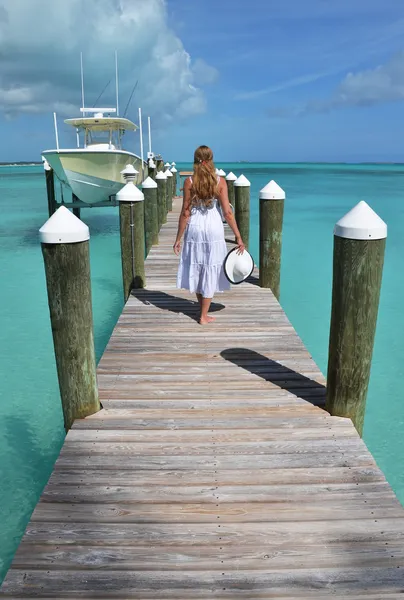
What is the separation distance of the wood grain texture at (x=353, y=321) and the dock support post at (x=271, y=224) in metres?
2.99

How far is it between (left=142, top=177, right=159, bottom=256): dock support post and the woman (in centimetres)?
469

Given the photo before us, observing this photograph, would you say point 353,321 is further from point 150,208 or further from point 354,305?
point 150,208

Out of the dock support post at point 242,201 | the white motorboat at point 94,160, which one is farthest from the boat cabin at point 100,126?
the dock support post at point 242,201

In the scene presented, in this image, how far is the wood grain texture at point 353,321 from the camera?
287 cm

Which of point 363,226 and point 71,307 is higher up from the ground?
point 363,226

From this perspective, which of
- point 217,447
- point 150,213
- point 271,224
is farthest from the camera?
point 150,213

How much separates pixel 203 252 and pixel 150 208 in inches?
196

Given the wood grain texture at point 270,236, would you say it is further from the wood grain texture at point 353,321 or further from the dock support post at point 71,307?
the dock support post at point 71,307

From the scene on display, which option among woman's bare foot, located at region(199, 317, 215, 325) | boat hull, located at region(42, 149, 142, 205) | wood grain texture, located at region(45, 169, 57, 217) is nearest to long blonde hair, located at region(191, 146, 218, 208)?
woman's bare foot, located at region(199, 317, 215, 325)

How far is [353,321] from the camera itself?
3.00 m

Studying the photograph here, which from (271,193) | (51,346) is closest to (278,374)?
(271,193)

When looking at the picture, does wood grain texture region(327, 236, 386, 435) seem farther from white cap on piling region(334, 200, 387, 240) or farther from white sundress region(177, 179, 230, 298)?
white sundress region(177, 179, 230, 298)

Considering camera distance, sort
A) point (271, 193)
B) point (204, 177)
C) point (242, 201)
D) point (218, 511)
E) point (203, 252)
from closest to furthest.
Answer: point (218, 511)
point (204, 177)
point (203, 252)
point (271, 193)
point (242, 201)

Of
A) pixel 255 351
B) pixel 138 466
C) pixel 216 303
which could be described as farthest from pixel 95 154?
pixel 138 466
